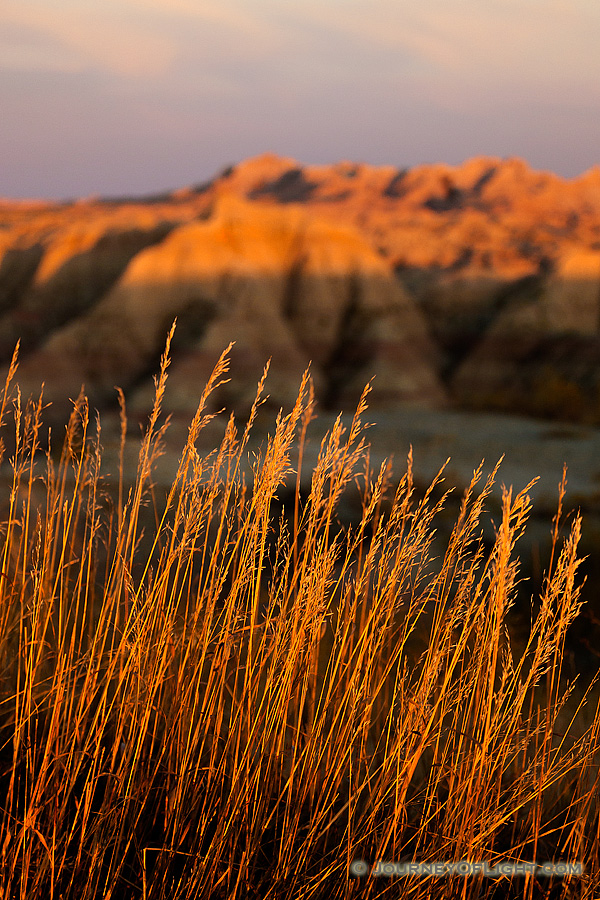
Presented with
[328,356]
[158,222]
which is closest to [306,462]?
[328,356]

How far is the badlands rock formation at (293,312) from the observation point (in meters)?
29.4

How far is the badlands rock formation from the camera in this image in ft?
96.5

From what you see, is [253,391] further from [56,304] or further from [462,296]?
[462,296]

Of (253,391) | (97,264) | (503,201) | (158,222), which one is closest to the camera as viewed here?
(253,391)

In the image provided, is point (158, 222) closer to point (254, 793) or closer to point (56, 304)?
point (56, 304)

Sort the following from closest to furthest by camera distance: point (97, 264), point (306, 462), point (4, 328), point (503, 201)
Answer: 1. point (306, 462)
2. point (4, 328)
3. point (97, 264)
4. point (503, 201)

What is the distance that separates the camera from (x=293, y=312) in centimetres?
3462

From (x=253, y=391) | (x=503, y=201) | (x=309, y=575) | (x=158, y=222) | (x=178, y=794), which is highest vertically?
(x=503, y=201)

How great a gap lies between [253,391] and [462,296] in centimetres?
1654

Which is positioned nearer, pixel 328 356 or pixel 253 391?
pixel 253 391

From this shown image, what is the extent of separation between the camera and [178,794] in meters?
1.74

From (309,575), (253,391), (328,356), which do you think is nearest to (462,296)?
(328,356)

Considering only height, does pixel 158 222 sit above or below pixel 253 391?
above

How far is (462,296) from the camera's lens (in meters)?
37.8
